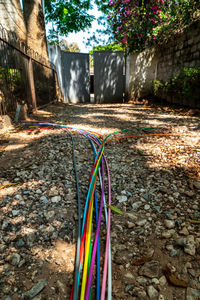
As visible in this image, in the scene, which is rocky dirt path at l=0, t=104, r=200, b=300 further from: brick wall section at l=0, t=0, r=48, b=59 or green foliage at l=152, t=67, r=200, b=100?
brick wall section at l=0, t=0, r=48, b=59

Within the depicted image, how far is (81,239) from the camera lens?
47.4 inches

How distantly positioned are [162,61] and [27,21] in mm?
5546

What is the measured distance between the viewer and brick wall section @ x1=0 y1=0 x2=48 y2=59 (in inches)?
215

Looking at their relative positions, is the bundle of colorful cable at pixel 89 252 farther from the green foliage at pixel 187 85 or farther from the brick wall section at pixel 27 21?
the brick wall section at pixel 27 21

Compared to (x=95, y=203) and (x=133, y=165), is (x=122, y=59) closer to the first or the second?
(x=133, y=165)

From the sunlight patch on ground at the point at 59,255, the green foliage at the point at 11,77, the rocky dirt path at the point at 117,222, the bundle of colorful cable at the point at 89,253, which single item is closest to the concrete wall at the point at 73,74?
the green foliage at the point at 11,77

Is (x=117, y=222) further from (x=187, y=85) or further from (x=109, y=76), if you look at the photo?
(x=109, y=76)

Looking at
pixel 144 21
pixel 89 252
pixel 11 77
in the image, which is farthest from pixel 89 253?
pixel 144 21

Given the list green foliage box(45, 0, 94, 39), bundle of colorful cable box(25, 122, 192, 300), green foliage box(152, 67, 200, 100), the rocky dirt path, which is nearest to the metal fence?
the rocky dirt path

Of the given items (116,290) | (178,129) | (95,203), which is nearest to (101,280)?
(116,290)

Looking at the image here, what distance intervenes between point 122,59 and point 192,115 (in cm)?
637

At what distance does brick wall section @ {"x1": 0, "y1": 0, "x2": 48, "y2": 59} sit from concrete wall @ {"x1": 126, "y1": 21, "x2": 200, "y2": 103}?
14.9 ft

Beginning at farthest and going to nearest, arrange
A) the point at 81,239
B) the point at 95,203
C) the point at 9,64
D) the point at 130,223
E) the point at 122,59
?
the point at 122,59
the point at 9,64
the point at 95,203
the point at 130,223
the point at 81,239

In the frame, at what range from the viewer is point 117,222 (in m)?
1.38
